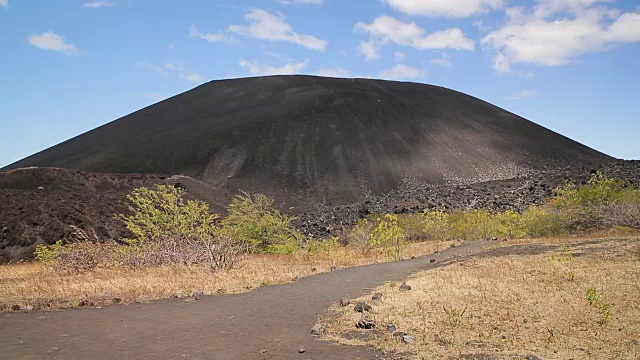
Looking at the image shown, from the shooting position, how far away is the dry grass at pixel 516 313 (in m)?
7.89

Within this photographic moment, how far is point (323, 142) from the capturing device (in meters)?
89.8

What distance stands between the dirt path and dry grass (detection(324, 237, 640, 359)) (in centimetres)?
80

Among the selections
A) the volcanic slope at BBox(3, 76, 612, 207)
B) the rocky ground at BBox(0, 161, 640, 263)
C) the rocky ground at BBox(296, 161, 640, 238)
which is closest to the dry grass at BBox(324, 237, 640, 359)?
the rocky ground at BBox(0, 161, 640, 263)

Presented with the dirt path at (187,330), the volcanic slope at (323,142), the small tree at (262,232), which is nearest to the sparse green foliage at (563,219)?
the small tree at (262,232)

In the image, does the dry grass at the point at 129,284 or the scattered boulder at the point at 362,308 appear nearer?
the scattered boulder at the point at 362,308

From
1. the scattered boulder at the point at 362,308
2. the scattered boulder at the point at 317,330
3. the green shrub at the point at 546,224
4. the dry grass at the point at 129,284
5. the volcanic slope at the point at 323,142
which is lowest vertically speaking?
the dry grass at the point at 129,284

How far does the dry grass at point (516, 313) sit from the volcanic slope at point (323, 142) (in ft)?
190

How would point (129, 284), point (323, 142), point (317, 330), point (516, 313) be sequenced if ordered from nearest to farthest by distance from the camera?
point (317, 330) → point (516, 313) → point (129, 284) → point (323, 142)

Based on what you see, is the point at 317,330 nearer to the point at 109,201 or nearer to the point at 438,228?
the point at 438,228

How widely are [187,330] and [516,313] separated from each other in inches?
250

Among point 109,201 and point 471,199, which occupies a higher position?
point 109,201

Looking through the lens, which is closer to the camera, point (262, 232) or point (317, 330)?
point (317, 330)

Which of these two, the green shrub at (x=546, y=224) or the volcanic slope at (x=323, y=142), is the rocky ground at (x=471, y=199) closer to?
the volcanic slope at (x=323, y=142)

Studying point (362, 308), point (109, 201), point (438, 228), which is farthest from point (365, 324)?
point (109, 201)
